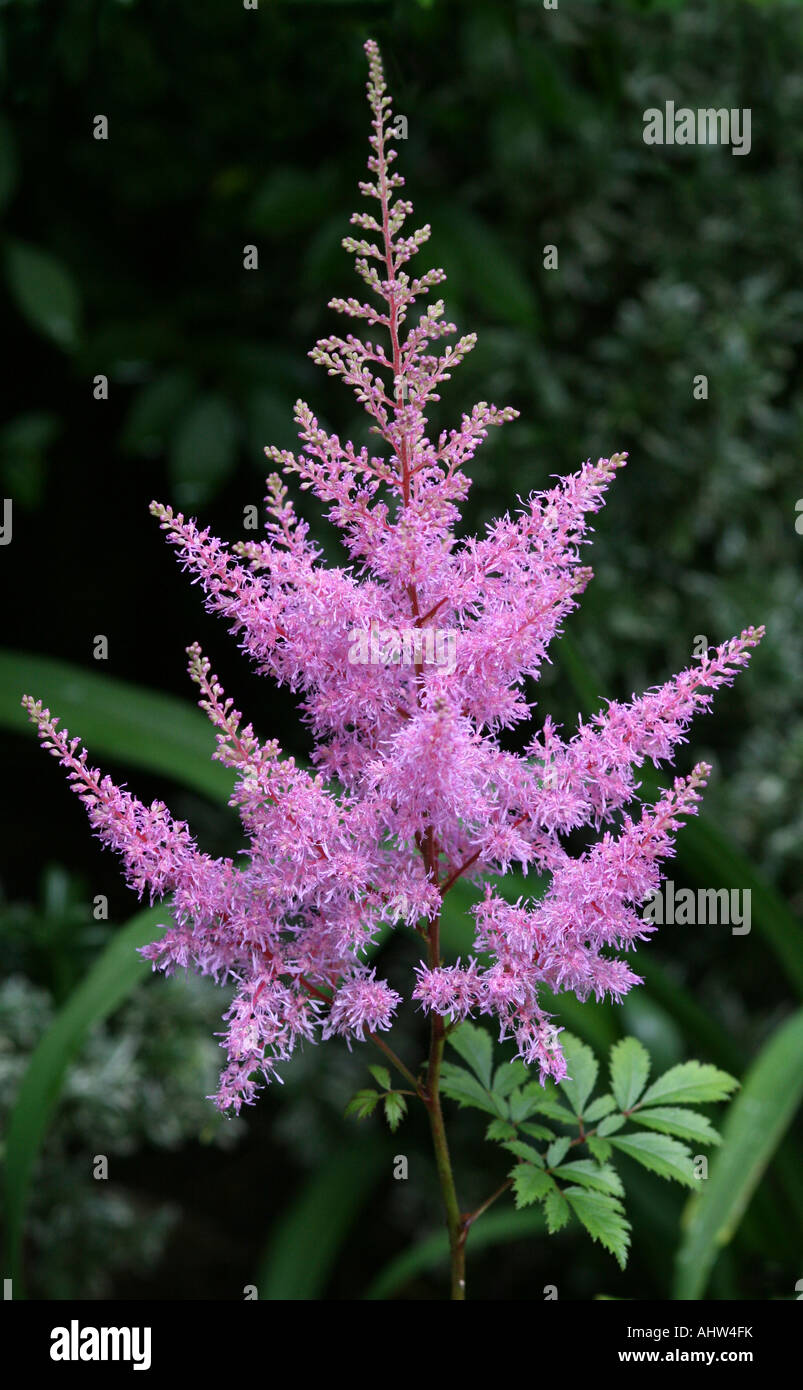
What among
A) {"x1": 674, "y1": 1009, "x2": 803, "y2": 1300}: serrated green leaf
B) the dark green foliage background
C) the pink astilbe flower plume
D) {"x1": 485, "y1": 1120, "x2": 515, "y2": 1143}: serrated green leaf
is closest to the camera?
the pink astilbe flower plume

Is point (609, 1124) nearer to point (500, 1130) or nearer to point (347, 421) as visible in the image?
point (500, 1130)

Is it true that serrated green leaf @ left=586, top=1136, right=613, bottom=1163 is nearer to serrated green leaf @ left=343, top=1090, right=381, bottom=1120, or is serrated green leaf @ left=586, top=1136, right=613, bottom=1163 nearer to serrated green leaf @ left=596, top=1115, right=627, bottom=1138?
serrated green leaf @ left=596, top=1115, right=627, bottom=1138

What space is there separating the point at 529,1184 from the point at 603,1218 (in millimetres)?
42

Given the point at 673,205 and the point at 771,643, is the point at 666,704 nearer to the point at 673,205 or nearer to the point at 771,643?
the point at 771,643

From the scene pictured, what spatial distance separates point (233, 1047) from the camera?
537mm

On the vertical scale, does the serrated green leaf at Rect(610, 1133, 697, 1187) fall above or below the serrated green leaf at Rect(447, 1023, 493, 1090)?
below

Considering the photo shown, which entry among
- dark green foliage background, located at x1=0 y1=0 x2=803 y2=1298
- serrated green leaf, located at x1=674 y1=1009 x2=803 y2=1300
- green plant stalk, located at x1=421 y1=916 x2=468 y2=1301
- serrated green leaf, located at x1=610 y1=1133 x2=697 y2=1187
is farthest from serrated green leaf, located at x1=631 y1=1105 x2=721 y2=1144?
dark green foliage background, located at x1=0 y1=0 x2=803 y2=1298

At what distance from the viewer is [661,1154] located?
644mm

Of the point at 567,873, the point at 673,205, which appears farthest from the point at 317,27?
the point at 567,873

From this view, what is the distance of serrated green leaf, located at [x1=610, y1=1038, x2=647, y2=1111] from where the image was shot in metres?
0.69

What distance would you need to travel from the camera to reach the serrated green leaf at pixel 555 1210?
590 mm

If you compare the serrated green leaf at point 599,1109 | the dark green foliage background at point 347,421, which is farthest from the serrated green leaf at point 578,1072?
the dark green foliage background at point 347,421

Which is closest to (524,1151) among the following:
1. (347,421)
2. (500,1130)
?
(500,1130)

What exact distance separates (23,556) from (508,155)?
3.30 ft
